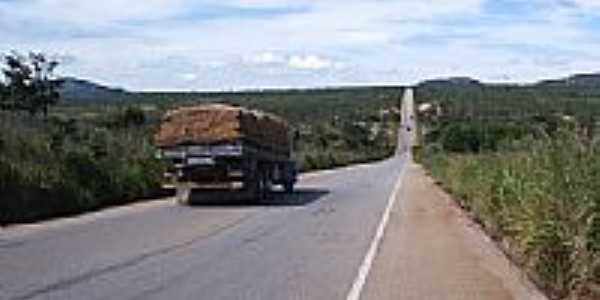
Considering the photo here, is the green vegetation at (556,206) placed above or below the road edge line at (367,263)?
above

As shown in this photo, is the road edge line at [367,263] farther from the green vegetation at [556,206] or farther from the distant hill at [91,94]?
the distant hill at [91,94]

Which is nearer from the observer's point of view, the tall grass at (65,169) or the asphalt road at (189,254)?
the asphalt road at (189,254)

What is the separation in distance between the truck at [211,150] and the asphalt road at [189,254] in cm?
155

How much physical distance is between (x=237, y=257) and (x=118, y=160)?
18.6 m

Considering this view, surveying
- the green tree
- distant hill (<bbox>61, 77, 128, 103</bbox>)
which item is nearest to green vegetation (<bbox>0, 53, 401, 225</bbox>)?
the green tree

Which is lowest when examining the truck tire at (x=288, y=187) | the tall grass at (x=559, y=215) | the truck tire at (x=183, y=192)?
the truck tire at (x=288, y=187)

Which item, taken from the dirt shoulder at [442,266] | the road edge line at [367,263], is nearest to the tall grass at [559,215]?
the dirt shoulder at [442,266]

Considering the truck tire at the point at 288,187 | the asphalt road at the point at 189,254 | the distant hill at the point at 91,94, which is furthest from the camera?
the distant hill at the point at 91,94

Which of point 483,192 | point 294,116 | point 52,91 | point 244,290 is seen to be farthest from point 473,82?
point 244,290

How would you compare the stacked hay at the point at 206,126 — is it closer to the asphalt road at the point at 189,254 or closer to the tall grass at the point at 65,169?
the tall grass at the point at 65,169

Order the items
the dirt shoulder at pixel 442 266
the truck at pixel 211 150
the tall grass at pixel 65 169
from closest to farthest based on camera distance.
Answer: the dirt shoulder at pixel 442 266 → the tall grass at pixel 65 169 → the truck at pixel 211 150

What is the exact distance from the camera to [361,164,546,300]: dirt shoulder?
1459 cm

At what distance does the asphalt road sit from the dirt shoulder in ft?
1.52

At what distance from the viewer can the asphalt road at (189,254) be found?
14.2 meters
